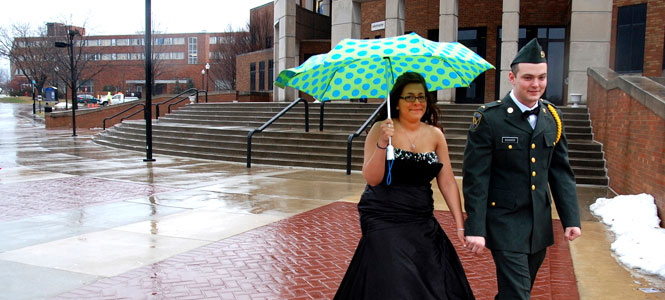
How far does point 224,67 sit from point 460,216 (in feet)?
211

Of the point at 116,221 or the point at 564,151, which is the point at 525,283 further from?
the point at 116,221

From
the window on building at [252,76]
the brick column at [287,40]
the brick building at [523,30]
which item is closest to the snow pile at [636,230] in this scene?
the brick building at [523,30]

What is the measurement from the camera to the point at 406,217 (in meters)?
3.18

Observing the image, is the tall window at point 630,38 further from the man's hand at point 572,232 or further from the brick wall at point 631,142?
the man's hand at point 572,232

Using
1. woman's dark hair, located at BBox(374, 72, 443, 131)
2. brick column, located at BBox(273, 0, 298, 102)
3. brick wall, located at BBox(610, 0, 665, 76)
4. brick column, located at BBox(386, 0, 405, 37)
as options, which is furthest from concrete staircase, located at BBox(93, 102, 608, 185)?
woman's dark hair, located at BBox(374, 72, 443, 131)

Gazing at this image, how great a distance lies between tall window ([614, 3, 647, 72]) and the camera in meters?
19.7

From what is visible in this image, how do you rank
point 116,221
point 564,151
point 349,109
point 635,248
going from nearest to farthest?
1. point 564,151
2. point 635,248
3. point 116,221
4. point 349,109

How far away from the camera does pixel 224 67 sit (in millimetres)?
65000

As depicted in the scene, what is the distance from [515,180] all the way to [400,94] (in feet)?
2.83

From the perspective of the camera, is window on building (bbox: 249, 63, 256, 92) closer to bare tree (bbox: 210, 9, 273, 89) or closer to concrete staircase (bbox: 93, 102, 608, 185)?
bare tree (bbox: 210, 9, 273, 89)

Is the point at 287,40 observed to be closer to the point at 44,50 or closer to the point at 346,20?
the point at 346,20

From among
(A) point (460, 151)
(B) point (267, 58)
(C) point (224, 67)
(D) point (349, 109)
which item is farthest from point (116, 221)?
(C) point (224, 67)

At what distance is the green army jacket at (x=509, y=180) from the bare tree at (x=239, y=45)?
46443 mm

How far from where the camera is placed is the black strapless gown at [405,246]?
3.08 m
